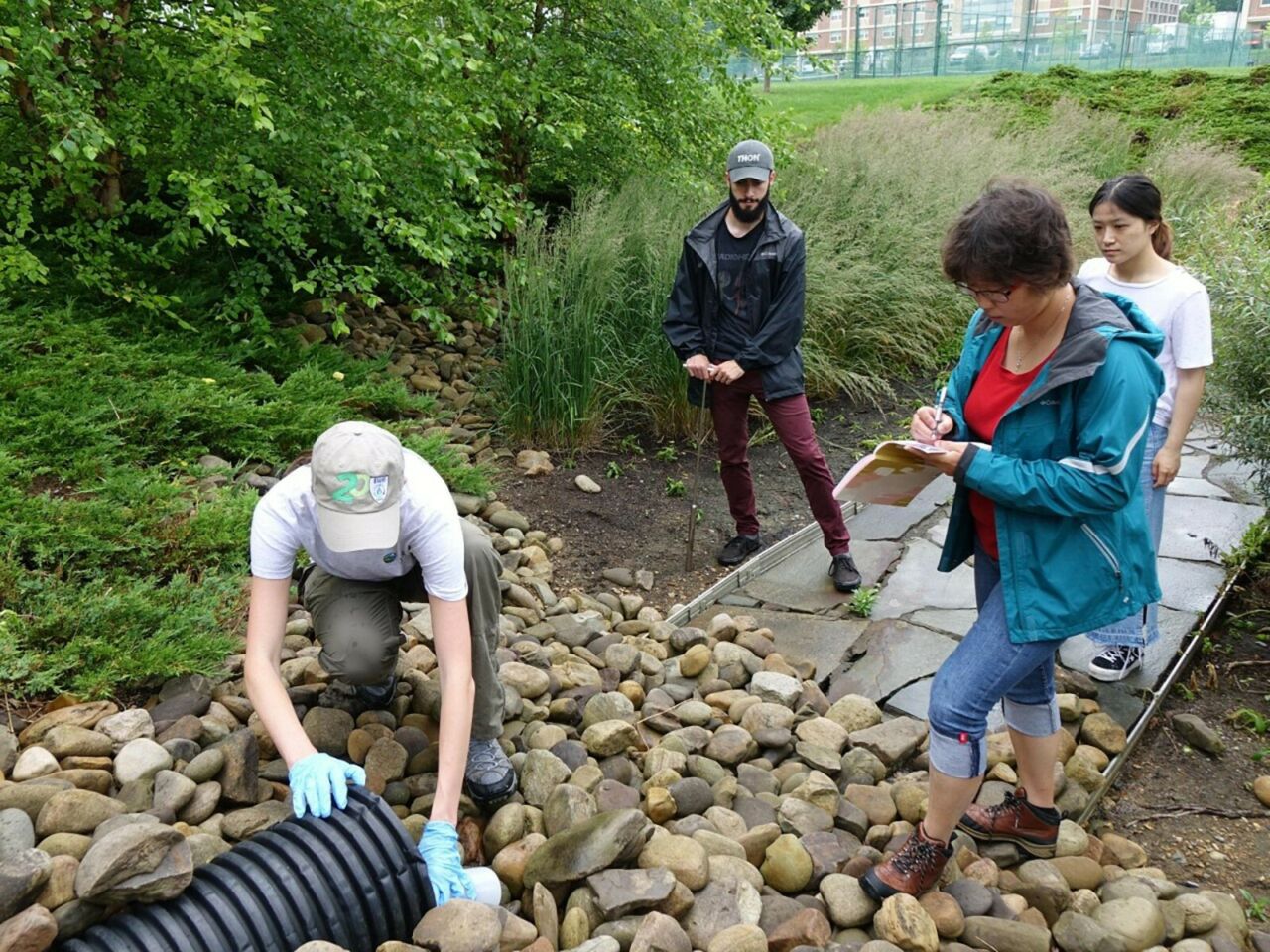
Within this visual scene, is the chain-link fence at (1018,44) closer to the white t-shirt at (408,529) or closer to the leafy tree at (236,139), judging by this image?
the leafy tree at (236,139)

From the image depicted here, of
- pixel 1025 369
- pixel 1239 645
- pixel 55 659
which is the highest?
pixel 1025 369

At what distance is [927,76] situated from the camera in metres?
32.6

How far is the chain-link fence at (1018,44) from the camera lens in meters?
28.7

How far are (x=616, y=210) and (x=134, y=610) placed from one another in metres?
3.95

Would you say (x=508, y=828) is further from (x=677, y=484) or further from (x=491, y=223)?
(x=491, y=223)

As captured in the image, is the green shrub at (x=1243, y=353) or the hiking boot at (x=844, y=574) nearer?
the green shrub at (x=1243, y=353)

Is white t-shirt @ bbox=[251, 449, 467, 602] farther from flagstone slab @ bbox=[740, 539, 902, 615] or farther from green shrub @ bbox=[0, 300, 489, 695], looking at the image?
flagstone slab @ bbox=[740, 539, 902, 615]

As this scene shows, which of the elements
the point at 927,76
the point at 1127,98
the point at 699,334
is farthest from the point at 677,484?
the point at 927,76

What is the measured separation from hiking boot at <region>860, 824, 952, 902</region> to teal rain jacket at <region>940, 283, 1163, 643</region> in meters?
0.61

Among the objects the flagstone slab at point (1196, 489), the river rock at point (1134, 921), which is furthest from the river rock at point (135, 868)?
the flagstone slab at point (1196, 489)

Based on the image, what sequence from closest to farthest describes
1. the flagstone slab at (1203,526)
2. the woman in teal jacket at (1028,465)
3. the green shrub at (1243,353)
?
1. the woman in teal jacket at (1028,465)
2. the green shrub at (1243,353)
3. the flagstone slab at (1203,526)

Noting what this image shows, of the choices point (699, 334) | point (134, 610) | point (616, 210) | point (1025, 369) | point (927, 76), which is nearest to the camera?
point (1025, 369)

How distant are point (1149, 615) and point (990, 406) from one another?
1.70m

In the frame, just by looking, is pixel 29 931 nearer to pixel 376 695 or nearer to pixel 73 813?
pixel 73 813
